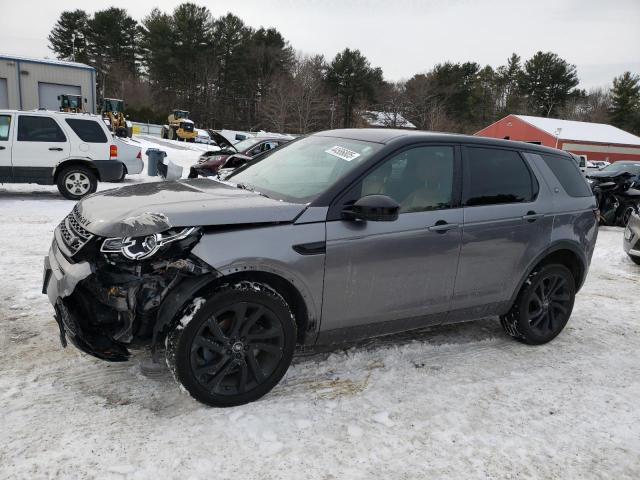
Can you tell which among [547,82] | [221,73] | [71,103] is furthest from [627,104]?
[71,103]

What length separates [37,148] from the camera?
33.3 ft

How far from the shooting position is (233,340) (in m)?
2.97

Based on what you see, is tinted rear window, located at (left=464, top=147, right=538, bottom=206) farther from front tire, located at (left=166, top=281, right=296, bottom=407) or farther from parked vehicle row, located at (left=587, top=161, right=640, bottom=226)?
parked vehicle row, located at (left=587, top=161, right=640, bottom=226)

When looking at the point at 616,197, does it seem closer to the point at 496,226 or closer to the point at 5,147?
the point at 496,226

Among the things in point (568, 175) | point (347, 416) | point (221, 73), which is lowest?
point (347, 416)

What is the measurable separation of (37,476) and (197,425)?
815 millimetres

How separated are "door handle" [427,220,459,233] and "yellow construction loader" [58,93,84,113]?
28476 millimetres

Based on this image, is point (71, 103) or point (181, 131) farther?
point (181, 131)

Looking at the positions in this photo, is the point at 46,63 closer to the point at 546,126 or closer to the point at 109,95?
the point at 109,95

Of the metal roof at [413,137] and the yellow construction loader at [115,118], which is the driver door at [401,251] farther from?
the yellow construction loader at [115,118]

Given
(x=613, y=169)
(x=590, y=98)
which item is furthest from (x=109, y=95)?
(x=590, y=98)

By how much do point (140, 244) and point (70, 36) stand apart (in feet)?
252

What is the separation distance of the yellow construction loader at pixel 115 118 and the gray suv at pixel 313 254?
2781 cm

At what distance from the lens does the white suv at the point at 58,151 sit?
10.0 metres
